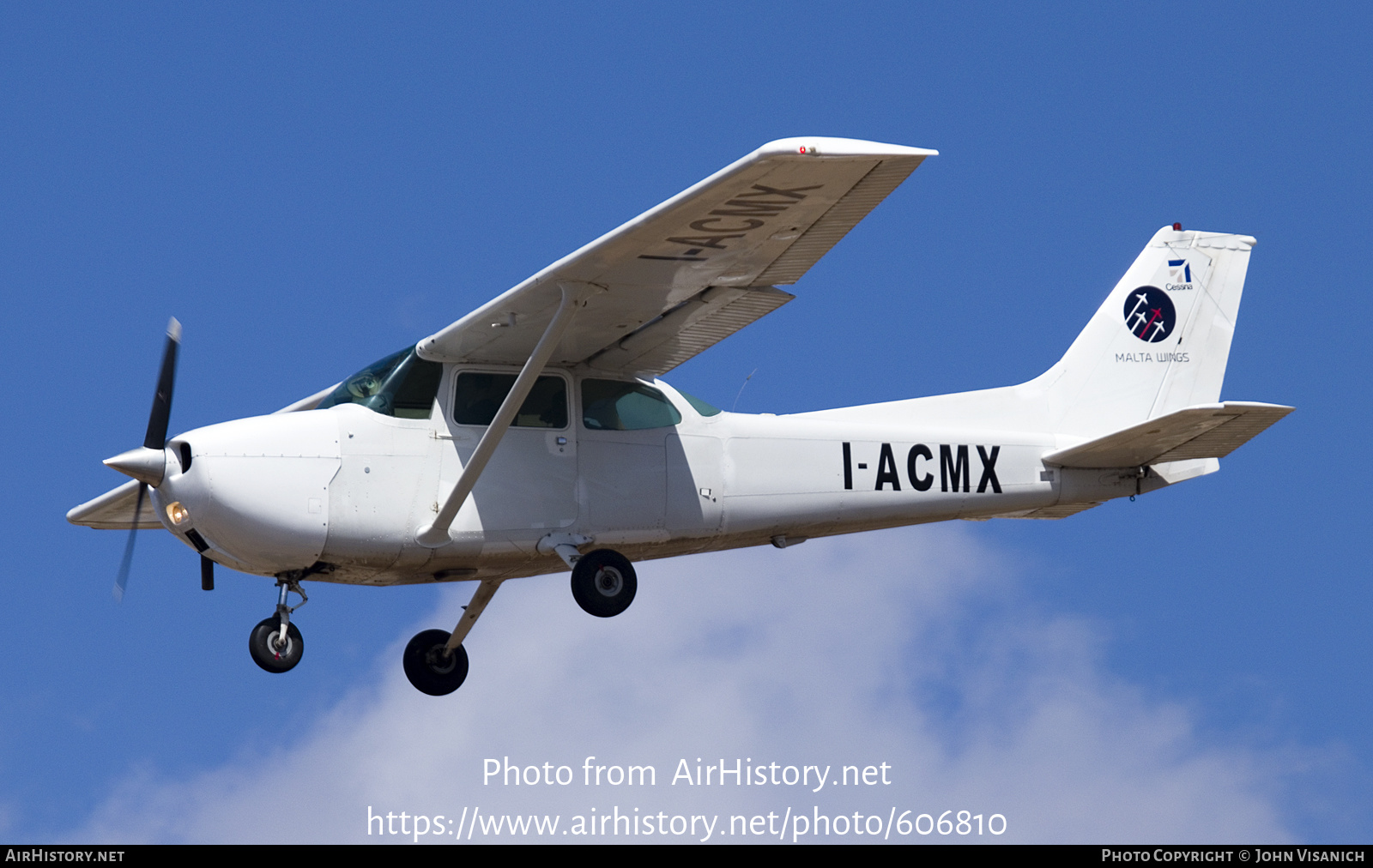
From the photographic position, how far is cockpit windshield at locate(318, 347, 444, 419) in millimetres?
13539

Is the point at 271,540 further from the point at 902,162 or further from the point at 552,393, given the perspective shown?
the point at 902,162

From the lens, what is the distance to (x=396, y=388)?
13578 millimetres

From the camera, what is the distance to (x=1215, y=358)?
17078 millimetres

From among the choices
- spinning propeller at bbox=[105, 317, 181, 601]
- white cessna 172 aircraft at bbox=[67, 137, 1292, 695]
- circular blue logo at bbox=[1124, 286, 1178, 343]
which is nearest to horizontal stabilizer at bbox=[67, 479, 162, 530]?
white cessna 172 aircraft at bbox=[67, 137, 1292, 695]

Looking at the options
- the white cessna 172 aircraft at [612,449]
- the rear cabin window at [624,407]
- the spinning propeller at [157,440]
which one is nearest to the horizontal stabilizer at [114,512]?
the white cessna 172 aircraft at [612,449]

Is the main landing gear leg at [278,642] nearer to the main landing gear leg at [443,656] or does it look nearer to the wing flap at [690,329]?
the main landing gear leg at [443,656]

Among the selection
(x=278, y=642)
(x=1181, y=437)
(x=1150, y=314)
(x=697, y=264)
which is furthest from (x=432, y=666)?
(x=1150, y=314)

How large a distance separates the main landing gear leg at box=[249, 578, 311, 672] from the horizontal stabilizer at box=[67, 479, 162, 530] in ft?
9.94

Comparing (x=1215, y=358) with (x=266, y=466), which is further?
(x=1215, y=358)

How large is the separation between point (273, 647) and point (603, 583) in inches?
93.7

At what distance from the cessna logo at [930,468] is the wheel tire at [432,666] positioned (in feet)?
11.3
